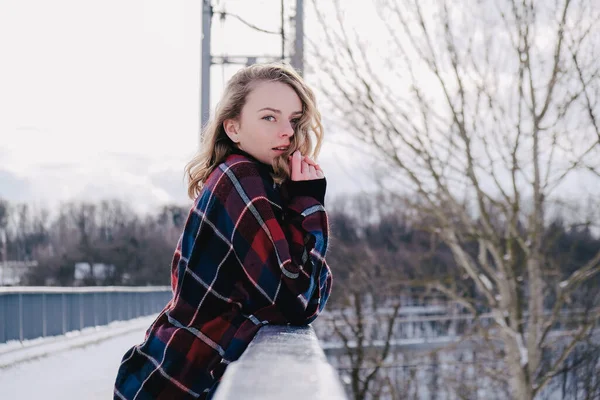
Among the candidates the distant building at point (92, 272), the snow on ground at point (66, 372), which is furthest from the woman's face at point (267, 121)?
the distant building at point (92, 272)

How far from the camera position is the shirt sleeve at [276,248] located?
184 cm

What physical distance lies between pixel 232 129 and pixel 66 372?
640cm

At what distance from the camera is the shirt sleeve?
184cm

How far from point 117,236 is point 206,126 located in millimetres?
89697

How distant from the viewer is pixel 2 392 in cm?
631

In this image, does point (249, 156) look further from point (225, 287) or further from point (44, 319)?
point (44, 319)

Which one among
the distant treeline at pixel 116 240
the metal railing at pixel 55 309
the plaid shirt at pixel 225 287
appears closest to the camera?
the plaid shirt at pixel 225 287

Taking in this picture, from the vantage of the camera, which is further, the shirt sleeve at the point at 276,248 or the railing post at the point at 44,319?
the railing post at the point at 44,319

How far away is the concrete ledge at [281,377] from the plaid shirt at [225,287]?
64cm

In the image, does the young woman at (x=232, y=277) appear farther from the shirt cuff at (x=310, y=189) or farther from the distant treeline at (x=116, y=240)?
the distant treeline at (x=116, y=240)

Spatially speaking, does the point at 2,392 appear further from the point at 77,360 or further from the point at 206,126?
the point at 206,126

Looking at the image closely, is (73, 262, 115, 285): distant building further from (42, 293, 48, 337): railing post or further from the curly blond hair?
the curly blond hair

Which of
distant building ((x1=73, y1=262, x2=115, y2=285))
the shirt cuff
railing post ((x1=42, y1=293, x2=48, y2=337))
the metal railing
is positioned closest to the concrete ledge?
the shirt cuff

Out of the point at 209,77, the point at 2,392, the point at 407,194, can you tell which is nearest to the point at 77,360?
the point at 2,392
